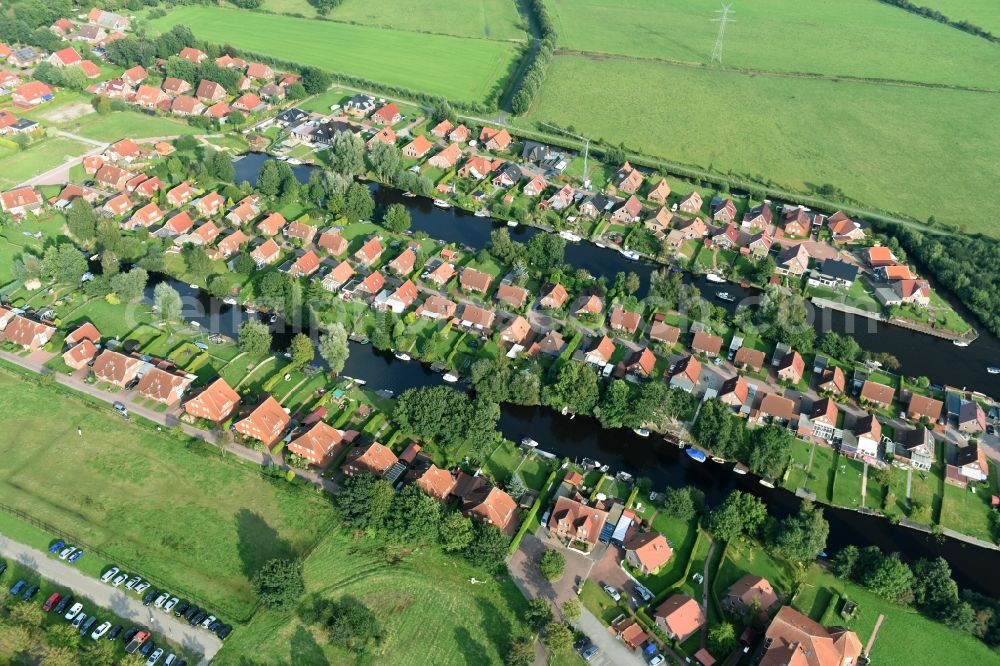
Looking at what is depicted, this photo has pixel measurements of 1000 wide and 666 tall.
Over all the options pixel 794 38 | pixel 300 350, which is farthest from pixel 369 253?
pixel 794 38

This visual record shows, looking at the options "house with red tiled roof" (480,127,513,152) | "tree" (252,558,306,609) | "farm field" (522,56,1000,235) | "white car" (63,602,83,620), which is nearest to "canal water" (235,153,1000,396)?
"house with red tiled roof" (480,127,513,152)

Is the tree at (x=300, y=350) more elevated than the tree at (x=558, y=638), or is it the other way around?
the tree at (x=300, y=350)

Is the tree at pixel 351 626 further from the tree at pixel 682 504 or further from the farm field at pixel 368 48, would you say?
the farm field at pixel 368 48

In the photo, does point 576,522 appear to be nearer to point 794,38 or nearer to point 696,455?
point 696,455

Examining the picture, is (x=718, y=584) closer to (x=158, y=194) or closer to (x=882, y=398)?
(x=882, y=398)

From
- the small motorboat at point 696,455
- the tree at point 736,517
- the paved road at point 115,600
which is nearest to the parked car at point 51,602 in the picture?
the paved road at point 115,600

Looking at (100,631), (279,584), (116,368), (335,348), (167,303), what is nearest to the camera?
(100,631)

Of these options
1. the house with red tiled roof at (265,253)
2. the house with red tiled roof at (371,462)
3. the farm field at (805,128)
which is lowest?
the house with red tiled roof at (371,462)
